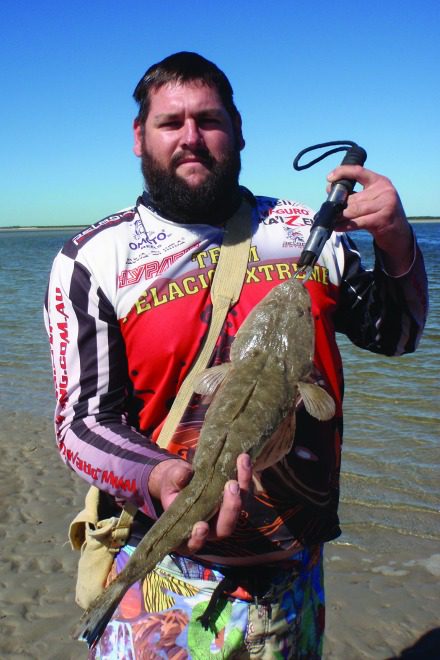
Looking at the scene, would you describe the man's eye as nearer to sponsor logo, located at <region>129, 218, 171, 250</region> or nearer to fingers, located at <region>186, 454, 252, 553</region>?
sponsor logo, located at <region>129, 218, 171, 250</region>

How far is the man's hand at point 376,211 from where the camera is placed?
2.77 m

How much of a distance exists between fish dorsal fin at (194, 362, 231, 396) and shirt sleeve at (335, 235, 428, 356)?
0.89 m

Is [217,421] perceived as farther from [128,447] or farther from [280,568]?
[280,568]

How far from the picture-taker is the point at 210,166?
316 cm

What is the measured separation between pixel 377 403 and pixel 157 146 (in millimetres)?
8953

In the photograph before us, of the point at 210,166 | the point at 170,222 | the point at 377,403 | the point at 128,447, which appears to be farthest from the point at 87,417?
the point at 377,403

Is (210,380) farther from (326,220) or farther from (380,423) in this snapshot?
(380,423)

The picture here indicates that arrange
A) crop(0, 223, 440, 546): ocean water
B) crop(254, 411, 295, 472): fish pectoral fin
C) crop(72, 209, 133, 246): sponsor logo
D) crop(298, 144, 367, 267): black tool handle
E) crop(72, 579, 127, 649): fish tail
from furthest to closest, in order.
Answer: crop(0, 223, 440, 546): ocean water → crop(72, 209, 133, 246): sponsor logo → crop(298, 144, 367, 267): black tool handle → crop(254, 411, 295, 472): fish pectoral fin → crop(72, 579, 127, 649): fish tail

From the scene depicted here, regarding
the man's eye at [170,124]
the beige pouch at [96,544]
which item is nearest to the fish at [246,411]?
the beige pouch at [96,544]

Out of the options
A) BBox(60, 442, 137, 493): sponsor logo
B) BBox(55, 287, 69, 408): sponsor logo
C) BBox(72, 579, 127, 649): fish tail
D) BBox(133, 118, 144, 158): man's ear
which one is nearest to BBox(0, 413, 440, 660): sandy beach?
BBox(60, 442, 137, 493): sponsor logo

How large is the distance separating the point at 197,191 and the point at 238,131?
1.67 ft

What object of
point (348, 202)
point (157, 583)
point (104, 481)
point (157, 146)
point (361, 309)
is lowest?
point (157, 583)

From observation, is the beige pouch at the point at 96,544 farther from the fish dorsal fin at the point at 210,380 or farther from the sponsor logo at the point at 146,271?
the sponsor logo at the point at 146,271

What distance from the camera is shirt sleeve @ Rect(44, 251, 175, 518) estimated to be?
2.88 m
